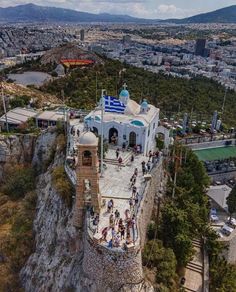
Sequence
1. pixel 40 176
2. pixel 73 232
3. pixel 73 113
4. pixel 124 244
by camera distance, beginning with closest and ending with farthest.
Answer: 1. pixel 124 244
2. pixel 73 232
3. pixel 40 176
4. pixel 73 113

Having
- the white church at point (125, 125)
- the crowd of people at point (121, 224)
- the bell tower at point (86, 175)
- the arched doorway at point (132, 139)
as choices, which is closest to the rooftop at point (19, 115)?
the white church at point (125, 125)

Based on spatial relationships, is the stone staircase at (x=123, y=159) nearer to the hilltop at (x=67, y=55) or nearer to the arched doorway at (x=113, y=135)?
the arched doorway at (x=113, y=135)

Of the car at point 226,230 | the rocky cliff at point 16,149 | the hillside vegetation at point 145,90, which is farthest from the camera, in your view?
the hillside vegetation at point 145,90

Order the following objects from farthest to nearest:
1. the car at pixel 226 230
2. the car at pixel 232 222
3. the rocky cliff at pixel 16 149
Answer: the rocky cliff at pixel 16 149
the car at pixel 232 222
the car at pixel 226 230

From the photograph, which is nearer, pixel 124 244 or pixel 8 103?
pixel 124 244

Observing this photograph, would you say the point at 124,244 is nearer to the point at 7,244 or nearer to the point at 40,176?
the point at 7,244

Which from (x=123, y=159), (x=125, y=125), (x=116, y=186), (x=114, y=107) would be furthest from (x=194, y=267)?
Answer: (x=114, y=107)

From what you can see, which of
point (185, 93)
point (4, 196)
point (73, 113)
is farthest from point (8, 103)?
point (185, 93)

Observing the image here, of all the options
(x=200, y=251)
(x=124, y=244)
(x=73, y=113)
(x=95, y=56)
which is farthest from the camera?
(x=95, y=56)
